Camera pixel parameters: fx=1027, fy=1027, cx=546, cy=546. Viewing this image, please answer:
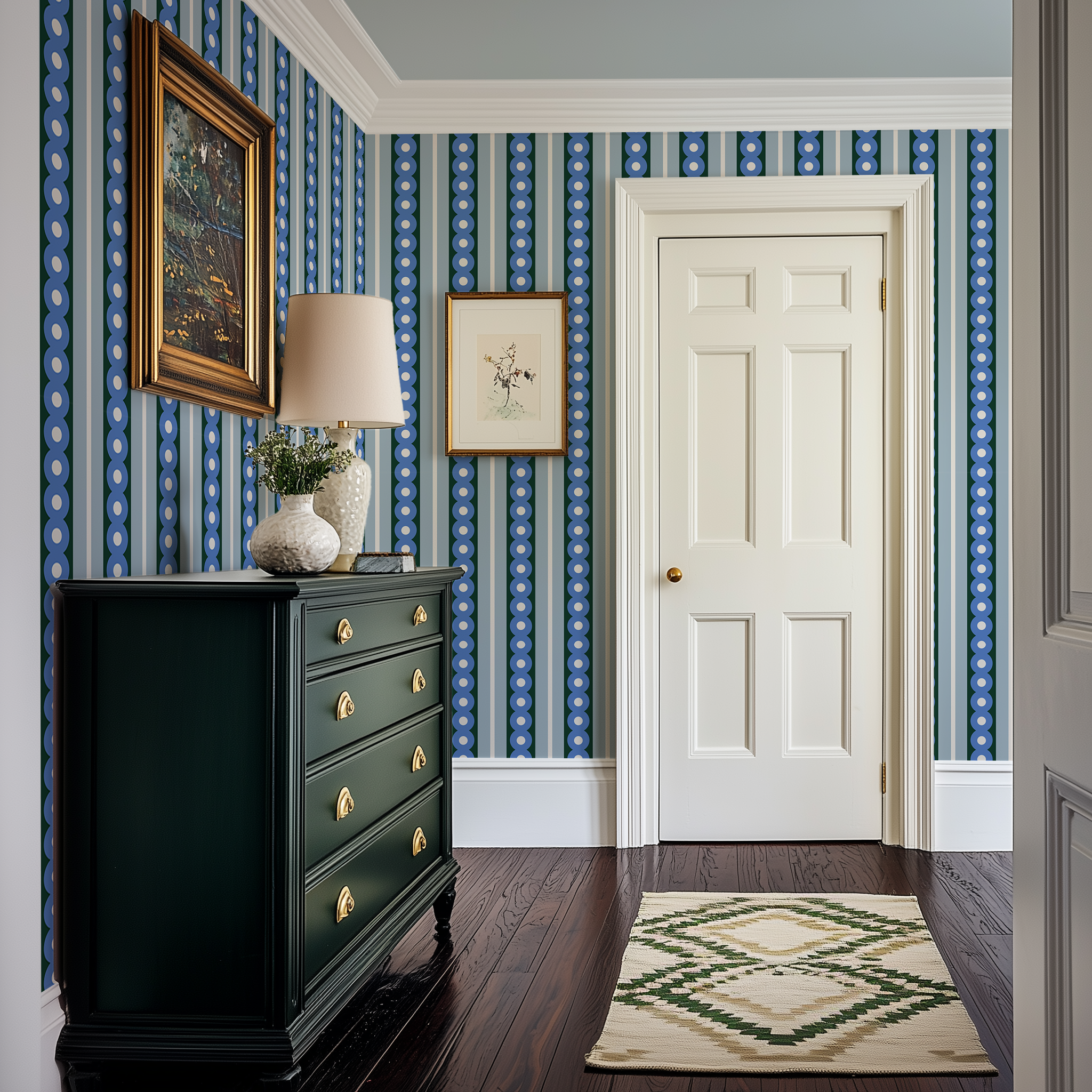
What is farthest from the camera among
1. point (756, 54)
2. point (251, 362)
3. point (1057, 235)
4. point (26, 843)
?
point (756, 54)

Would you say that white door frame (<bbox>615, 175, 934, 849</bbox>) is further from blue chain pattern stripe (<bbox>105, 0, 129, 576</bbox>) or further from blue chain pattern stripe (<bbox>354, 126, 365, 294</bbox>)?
blue chain pattern stripe (<bbox>105, 0, 129, 576</bbox>)

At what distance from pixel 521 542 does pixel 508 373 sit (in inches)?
23.6

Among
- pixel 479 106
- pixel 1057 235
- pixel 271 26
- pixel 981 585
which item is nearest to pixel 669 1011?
pixel 1057 235

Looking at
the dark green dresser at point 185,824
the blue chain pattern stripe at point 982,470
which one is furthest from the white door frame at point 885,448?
the dark green dresser at point 185,824

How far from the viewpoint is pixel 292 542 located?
6.62ft

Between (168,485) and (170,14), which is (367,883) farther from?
(170,14)

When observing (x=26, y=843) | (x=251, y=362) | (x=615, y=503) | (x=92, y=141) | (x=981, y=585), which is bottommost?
(x=26, y=843)

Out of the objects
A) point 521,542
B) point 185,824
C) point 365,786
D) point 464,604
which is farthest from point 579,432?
point 185,824

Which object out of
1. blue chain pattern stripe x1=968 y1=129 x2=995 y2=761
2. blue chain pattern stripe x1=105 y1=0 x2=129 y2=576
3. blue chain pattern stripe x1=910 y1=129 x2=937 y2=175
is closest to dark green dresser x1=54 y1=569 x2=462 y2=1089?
blue chain pattern stripe x1=105 y1=0 x2=129 y2=576

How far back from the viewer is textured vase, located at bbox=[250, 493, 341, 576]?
202 centimetres

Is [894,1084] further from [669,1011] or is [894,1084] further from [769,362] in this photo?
[769,362]

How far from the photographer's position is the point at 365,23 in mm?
3119

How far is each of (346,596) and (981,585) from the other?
244cm

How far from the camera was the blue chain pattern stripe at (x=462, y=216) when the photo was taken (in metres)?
3.64
